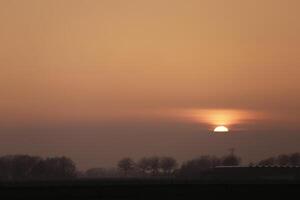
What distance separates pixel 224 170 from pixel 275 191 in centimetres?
7209

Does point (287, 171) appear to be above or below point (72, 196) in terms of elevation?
above

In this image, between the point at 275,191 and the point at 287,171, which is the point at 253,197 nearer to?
the point at 275,191

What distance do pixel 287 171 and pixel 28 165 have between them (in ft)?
214

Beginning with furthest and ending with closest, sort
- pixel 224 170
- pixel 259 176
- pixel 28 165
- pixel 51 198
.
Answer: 1. pixel 28 165
2. pixel 224 170
3. pixel 259 176
4. pixel 51 198

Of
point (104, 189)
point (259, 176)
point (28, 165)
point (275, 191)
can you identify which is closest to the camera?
point (275, 191)

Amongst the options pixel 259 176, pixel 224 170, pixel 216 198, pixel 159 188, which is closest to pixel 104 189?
pixel 159 188

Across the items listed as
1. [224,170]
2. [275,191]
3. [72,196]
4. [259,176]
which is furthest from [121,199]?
[224,170]

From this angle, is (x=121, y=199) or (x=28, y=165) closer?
(x=121, y=199)

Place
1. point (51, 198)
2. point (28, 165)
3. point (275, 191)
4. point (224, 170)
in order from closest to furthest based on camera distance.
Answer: point (51, 198), point (275, 191), point (224, 170), point (28, 165)

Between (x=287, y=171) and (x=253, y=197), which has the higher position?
(x=287, y=171)

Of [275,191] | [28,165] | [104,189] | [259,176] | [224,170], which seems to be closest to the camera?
[275,191]

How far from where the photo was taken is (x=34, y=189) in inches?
2810

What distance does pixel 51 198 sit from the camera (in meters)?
60.8

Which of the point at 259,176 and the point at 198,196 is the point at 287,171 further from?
the point at 198,196
